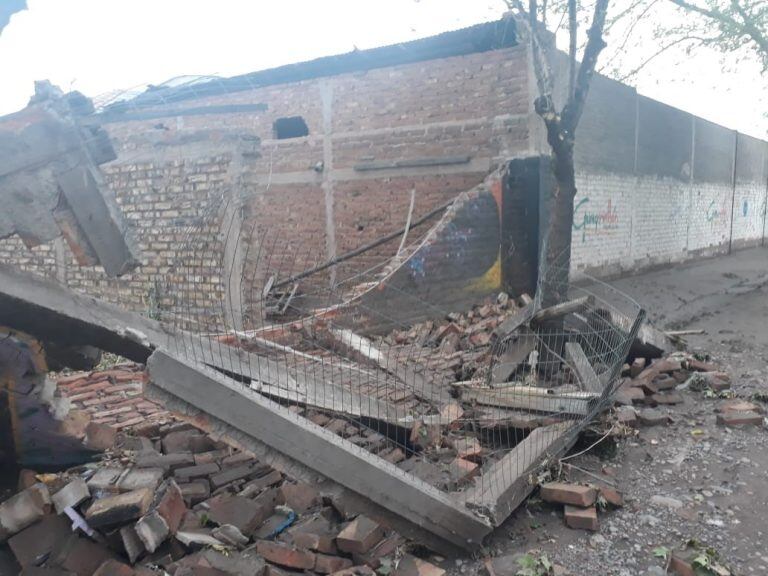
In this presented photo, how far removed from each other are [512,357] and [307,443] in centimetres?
324

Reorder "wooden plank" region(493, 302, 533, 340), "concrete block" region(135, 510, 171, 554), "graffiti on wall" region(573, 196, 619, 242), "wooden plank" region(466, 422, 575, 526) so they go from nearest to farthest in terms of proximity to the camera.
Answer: "concrete block" region(135, 510, 171, 554) < "wooden plank" region(466, 422, 575, 526) < "wooden plank" region(493, 302, 533, 340) < "graffiti on wall" region(573, 196, 619, 242)

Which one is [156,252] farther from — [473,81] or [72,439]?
[72,439]

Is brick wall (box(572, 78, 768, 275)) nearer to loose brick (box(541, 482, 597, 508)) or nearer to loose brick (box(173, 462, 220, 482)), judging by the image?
loose brick (box(541, 482, 597, 508))

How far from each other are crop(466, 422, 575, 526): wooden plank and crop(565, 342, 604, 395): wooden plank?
667mm

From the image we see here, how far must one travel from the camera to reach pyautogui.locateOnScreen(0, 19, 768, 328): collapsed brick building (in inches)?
350

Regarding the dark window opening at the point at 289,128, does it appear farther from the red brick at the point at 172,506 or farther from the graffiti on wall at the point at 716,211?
the graffiti on wall at the point at 716,211

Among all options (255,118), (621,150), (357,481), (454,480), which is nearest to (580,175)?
(621,150)

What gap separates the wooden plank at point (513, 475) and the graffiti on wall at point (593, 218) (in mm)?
7164

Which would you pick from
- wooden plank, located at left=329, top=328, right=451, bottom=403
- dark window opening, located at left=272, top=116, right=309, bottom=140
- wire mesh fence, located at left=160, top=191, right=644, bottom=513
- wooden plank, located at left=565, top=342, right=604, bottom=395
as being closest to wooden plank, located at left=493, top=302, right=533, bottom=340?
wire mesh fence, located at left=160, top=191, right=644, bottom=513

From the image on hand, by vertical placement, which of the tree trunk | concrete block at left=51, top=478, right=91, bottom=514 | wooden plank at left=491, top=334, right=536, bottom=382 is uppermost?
the tree trunk

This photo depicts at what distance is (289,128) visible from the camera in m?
11.7

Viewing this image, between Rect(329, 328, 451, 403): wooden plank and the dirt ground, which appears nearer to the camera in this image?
the dirt ground

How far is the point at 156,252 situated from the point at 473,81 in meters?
5.91

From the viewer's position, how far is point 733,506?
12.6 feet
